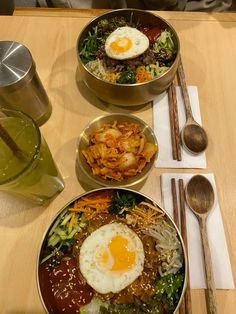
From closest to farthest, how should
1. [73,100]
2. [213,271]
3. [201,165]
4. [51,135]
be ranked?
[213,271], [201,165], [51,135], [73,100]

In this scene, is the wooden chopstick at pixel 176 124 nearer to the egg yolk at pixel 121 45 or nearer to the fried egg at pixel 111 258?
the egg yolk at pixel 121 45

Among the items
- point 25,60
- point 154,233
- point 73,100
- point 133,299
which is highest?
point 25,60

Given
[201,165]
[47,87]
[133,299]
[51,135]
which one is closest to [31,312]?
[133,299]

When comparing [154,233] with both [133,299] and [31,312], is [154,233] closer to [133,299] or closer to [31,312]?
[133,299]

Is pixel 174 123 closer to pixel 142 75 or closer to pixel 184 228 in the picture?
pixel 142 75

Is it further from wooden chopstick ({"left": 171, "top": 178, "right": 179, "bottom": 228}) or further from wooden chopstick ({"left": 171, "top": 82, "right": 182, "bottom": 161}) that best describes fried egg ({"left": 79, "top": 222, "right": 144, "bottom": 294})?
wooden chopstick ({"left": 171, "top": 82, "right": 182, "bottom": 161})

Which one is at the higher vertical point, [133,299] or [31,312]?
[133,299]

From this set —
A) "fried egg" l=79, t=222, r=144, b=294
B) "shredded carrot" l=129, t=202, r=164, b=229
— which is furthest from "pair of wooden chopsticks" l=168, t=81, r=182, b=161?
"fried egg" l=79, t=222, r=144, b=294

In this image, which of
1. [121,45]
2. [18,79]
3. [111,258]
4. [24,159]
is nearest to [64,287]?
[111,258]
